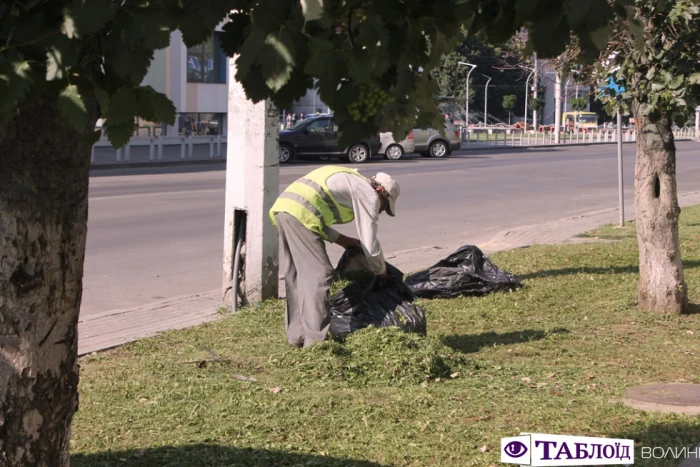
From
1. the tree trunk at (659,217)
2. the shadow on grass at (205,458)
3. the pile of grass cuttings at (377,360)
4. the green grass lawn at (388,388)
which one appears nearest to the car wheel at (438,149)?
the green grass lawn at (388,388)

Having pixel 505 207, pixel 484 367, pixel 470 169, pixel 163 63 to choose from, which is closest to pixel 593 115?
pixel 163 63

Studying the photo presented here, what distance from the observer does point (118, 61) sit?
2.28 metres

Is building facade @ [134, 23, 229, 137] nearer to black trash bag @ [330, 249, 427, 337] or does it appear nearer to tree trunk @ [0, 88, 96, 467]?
black trash bag @ [330, 249, 427, 337]

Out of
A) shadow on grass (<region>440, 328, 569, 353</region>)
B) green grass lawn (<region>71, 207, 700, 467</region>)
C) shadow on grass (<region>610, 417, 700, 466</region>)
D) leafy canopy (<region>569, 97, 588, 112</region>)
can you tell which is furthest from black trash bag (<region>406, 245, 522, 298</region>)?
shadow on grass (<region>610, 417, 700, 466</region>)

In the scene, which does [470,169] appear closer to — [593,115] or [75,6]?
[75,6]

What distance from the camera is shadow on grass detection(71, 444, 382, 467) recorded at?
4145 millimetres

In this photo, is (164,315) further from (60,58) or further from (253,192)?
(60,58)

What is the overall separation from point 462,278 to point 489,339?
67.9 inches

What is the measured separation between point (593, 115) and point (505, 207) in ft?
220

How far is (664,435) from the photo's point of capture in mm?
4547

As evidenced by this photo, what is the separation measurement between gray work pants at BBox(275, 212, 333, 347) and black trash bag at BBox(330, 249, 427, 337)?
200 mm

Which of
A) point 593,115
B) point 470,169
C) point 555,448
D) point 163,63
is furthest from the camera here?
point 593,115

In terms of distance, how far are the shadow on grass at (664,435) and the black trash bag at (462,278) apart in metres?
3.94

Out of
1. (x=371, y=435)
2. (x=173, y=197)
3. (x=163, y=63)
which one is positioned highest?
(x=163, y=63)
